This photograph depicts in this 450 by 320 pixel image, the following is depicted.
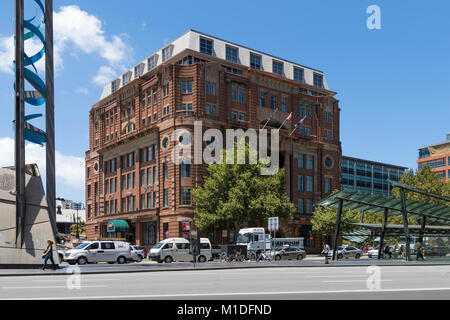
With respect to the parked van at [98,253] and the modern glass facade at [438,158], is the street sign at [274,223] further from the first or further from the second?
the modern glass facade at [438,158]

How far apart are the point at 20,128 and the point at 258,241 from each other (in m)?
27.4

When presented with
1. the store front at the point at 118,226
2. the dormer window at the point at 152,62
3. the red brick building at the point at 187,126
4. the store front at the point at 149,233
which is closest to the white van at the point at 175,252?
the red brick building at the point at 187,126

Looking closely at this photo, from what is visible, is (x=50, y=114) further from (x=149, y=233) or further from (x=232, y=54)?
(x=232, y=54)

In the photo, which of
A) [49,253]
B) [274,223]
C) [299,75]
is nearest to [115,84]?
[299,75]

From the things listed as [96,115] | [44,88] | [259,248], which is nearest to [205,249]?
[259,248]

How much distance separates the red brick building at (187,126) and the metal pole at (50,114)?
31.3 m

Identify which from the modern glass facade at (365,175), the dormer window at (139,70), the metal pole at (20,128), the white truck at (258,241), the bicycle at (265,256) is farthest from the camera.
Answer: the modern glass facade at (365,175)

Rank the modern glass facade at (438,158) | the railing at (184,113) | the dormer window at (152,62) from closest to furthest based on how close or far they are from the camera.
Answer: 1. the railing at (184,113)
2. the dormer window at (152,62)
3. the modern glass facade at (438,158)

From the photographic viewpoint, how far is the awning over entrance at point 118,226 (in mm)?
68062

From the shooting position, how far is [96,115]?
269 feet

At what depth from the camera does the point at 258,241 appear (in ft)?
155

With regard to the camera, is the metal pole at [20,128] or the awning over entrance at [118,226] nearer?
the metal pole at [20,128]

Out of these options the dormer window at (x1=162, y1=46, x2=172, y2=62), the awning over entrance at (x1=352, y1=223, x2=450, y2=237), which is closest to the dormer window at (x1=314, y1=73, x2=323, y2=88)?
the dormer window at (x1=162, y1=46, x2=172, y2=62)
